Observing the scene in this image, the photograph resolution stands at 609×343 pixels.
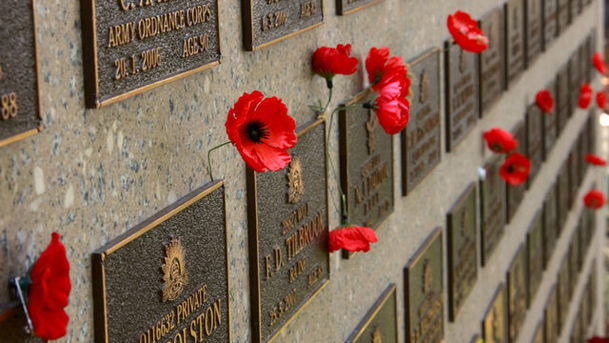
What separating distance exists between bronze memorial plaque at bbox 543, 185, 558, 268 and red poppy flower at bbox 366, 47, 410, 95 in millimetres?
3255

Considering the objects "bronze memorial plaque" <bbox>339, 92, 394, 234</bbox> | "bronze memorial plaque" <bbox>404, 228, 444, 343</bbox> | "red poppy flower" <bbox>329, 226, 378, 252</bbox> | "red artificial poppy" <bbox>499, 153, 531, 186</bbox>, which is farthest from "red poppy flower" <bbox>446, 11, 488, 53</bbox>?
"red artificial poppy" <bbox>499, 153, 531, 186</bbox>

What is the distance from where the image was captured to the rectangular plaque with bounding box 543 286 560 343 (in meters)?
5.11

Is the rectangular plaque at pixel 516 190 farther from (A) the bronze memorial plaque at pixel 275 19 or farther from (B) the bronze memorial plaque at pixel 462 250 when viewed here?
(A) the bronze memorial plaque at pixel 275 19

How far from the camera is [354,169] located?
6.89ft

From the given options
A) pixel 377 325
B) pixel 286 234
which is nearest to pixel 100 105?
pixel 286 234

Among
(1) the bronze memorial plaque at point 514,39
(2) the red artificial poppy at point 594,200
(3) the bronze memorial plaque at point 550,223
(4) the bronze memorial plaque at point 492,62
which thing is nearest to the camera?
(4) the bronze memorial plaque at point 492,62

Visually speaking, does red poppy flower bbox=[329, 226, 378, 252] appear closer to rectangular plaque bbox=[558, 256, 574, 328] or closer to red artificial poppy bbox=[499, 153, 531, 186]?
red artificial poppy bbox=[499, 153, 531, 186]

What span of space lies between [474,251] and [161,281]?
7.63 ft

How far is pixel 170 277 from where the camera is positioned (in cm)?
130

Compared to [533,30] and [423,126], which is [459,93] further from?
[533,30]

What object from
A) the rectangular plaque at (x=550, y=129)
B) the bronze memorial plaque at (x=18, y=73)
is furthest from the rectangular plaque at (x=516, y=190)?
the bronze memorial plaque at (x=18, y=73)

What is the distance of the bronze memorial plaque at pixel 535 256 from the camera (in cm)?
459

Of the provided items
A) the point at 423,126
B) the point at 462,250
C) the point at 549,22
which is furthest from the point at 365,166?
the point at 549,22

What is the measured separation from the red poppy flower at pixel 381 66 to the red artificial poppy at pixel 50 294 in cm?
109
